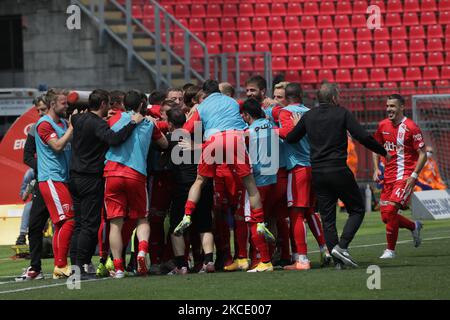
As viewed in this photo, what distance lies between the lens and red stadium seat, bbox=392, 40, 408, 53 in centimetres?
3091

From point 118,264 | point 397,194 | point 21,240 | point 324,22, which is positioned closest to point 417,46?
point 324,22

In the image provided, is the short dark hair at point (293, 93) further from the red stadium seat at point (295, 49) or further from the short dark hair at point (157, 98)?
the red stadium seat at point (295, 49)

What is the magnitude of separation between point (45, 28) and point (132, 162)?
46.7 ft

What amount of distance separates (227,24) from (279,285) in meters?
21.8

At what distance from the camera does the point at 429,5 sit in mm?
31516

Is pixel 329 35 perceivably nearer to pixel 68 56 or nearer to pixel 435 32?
pixel 435 32

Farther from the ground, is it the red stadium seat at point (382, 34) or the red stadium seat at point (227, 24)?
the red stadium seat at point (227, 24)

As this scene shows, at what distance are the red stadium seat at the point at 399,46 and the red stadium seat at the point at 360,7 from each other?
1287 mm

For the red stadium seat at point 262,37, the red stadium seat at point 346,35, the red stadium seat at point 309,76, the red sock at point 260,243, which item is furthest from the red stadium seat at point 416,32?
the red sock at point 260,243

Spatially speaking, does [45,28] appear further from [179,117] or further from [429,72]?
[179,117]

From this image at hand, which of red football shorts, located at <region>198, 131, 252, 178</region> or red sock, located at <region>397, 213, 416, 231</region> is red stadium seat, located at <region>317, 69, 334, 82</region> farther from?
red football shorts, located at <region>198, 131, 252, 178</region>

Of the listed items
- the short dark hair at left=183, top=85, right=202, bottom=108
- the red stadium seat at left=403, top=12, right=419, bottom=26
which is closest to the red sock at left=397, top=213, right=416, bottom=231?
the short dark hair at left=183, top=85, right=202, bottom=108

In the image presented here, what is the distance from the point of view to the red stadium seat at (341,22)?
31.5 metres
